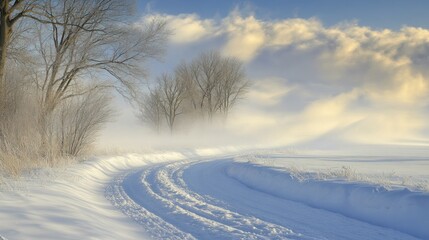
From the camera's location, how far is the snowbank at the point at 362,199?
6508mm

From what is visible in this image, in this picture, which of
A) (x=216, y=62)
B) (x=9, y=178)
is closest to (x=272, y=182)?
(x=9, y=178)

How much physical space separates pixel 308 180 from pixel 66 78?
12.9 meters

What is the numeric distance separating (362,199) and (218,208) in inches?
128

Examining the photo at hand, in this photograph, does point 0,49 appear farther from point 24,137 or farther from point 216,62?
point 216,62

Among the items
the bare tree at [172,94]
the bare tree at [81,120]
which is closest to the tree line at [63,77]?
the bare tree at [81,120]

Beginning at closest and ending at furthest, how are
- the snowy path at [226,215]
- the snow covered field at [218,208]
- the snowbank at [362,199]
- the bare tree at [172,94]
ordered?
the snow covered field at [218,208] → the snowy path at [226,215] → the snowbank at [362,199] → the bare tree at [172,94]

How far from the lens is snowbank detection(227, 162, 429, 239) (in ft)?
21.4

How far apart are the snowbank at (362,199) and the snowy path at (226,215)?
0.32 meters

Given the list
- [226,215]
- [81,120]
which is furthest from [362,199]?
[81,120]

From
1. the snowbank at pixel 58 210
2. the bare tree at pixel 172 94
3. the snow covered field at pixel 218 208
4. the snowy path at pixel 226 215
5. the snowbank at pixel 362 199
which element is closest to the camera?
the snowbank at pixel 58 210

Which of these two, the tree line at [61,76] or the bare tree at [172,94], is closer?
the tree line at [61,76]

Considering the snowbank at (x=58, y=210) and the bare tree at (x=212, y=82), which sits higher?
the bare tree at (x=212, y=82)

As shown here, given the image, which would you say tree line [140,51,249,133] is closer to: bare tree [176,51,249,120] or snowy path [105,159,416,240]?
bare tree [176,51,249,120]

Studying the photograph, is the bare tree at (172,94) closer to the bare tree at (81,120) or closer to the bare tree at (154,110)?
the bare tree at (154,110)
